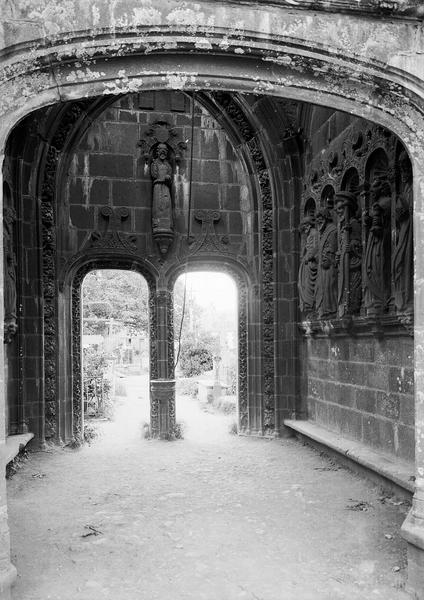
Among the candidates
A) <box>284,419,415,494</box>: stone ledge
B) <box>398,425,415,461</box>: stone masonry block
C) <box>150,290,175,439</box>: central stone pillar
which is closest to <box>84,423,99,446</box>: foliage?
<box>150,290,175,439</box>: central stone pillar

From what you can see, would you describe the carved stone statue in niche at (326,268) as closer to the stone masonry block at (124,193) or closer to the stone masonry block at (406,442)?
the stone masonry block at (406,442)

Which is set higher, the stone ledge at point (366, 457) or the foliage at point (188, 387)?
the stone ledge at point (366, 457)

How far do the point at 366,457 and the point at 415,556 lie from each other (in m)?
2.43

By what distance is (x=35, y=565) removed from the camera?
3.88 meters

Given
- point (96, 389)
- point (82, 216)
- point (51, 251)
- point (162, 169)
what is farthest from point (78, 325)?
point (96, 389)

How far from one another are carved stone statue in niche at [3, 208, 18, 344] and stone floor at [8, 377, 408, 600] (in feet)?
5.90

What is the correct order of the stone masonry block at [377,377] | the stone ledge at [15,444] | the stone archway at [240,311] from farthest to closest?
the stone archway at [240,311] < the stone ledge at [15,444] < the stone masonry block at [377,377]

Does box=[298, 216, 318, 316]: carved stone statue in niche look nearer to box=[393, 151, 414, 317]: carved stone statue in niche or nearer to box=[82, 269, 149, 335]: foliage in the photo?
box=[393, 151, 414, 317]: carved stone statue in niche

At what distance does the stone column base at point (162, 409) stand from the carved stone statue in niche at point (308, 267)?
2635 millimetres

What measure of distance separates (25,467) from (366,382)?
4.35 meters

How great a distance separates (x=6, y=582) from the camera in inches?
121

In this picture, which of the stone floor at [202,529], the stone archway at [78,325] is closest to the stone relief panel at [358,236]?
the stone floor at [202,529]

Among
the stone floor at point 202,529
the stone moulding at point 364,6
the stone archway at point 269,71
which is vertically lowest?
the stone floor at point 202,529

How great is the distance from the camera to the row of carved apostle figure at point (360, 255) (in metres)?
5.18
